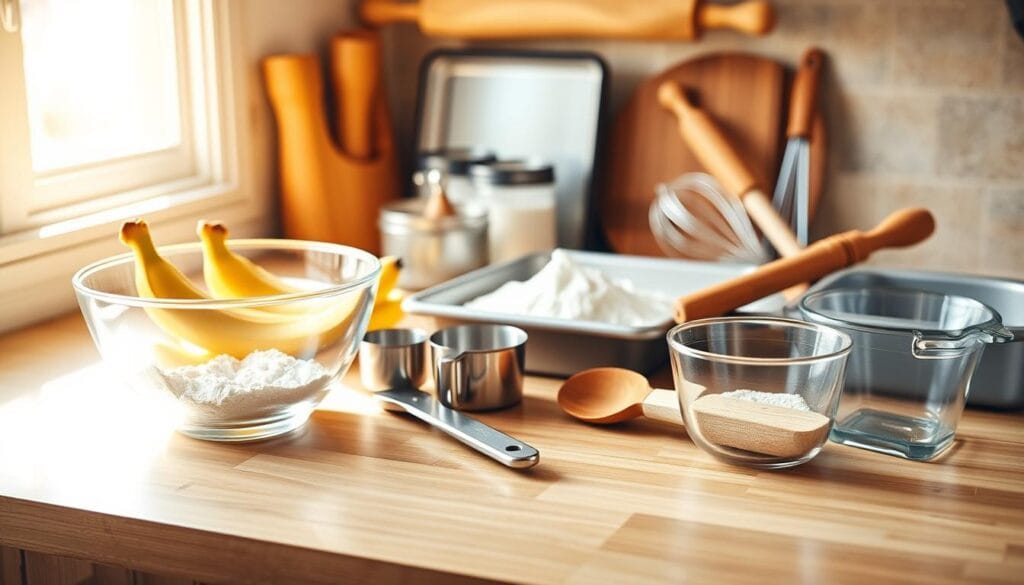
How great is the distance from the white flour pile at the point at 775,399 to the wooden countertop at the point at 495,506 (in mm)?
51

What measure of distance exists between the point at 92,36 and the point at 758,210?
2.87ft

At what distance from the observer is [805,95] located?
1623mm

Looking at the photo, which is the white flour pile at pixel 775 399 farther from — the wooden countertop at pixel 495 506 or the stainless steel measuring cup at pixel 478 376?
the stainless steel measuring cup at pixel 478 376

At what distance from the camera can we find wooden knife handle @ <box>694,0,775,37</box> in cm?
159

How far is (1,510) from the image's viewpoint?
85 cm

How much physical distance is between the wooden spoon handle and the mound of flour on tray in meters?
0.15

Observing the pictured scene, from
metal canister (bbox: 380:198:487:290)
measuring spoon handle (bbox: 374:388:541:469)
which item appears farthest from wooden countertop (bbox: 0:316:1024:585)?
metal canister (bbox: 380:198:487:290)

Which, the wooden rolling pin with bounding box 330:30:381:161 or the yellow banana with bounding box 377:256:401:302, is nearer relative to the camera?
the yellow banana with bounding box 377:256:401:302

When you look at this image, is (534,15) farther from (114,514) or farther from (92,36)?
(114,514)

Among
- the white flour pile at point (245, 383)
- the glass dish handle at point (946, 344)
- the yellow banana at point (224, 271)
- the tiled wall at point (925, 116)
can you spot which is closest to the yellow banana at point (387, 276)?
the yellow banana at point (224, 271)

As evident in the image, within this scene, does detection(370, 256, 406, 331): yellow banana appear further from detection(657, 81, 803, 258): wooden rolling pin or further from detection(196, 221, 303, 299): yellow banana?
detection(657, 81, 803, 258): wooden rolling pin

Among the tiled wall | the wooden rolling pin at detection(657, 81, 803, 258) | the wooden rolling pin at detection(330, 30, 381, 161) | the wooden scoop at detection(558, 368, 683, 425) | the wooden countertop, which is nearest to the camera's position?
the wooden countertop

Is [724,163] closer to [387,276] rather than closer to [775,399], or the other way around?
[387,276]

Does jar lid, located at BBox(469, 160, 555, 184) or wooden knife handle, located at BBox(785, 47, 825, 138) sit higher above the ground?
wooden knife handle, located at BBox(785, 47, 825, 138)
